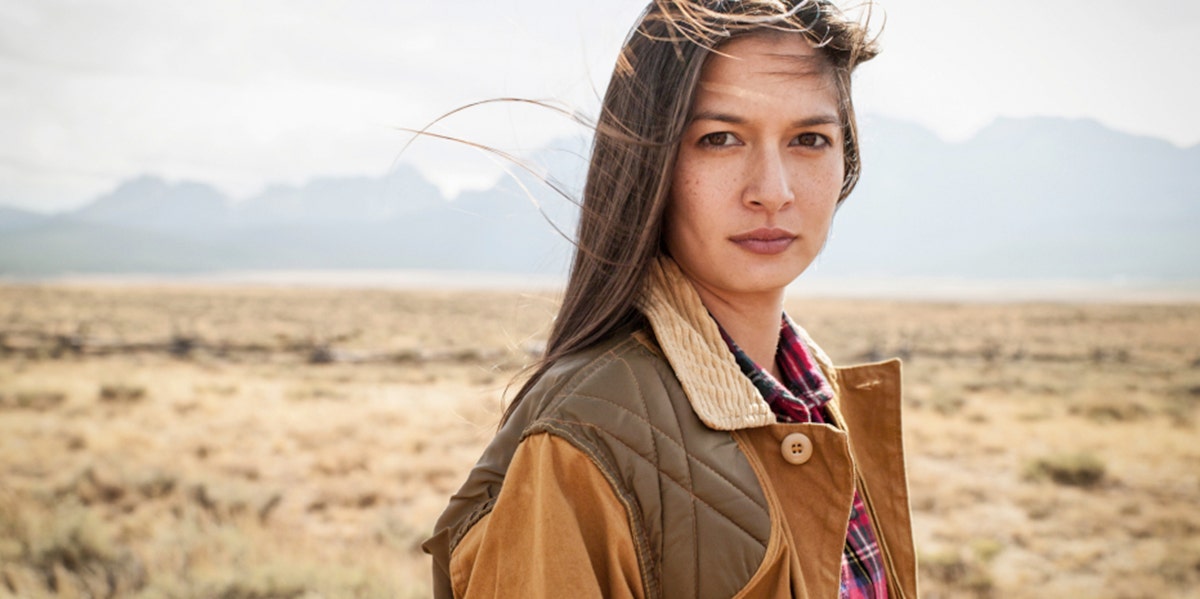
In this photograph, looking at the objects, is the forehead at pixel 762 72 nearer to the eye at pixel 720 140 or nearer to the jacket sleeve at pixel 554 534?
the eye at pixel 720 140

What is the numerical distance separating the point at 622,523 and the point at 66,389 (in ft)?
46.7

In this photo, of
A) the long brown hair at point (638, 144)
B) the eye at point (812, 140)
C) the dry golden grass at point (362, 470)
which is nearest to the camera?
the long brown hair at point (638, 144)

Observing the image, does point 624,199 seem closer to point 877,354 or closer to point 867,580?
point 867,580

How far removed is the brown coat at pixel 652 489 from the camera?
1.06m

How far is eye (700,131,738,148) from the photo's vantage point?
4.67 feet

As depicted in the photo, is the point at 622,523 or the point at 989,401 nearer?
the point at 622,523

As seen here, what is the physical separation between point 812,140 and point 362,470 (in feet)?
27.0


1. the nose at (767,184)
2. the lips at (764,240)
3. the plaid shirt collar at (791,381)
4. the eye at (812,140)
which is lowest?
the plaid shirt collar at (791,381)

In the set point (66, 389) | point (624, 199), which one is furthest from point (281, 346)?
point (624, 199)

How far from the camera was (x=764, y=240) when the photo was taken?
4.77ft

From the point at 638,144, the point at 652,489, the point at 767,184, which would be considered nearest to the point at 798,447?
the point at 652,489

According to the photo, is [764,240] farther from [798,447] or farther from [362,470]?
[362,470]

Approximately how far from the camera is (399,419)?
11570 millimetres

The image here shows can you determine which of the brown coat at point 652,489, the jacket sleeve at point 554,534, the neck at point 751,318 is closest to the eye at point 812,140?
the neck at point 751,318
